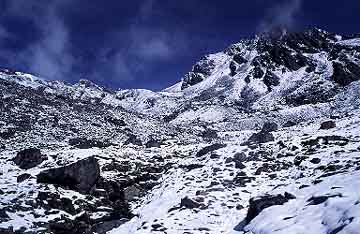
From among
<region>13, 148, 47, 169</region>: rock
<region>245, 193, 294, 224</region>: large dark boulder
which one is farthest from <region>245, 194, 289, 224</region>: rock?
<region>13, 148, 47, 169</region>: rock

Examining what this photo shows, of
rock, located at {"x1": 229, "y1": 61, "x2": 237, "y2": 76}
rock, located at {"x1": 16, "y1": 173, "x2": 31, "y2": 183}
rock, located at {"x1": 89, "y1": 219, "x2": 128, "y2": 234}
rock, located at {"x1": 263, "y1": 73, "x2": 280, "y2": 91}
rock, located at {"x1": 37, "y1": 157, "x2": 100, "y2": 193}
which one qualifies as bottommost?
rock, located at {"x1": 89, "y1": 219, "x2": 128, "y2": 234}

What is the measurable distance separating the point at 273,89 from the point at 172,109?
Answer: 29796 millimetres

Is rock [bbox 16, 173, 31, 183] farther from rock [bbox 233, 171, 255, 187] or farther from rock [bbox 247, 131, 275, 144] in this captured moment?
rock [bbox 247, 131, 275, 144]

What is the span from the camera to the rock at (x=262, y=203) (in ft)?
77.4

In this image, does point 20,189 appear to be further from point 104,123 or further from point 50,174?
point 104,123

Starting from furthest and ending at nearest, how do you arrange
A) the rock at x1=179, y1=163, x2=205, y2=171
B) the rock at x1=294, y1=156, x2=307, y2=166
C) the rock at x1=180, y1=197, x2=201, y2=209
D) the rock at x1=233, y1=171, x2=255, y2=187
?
1. the rock at x1=179, y1=163, x2=205, y2=171
2. the rock at x1=294, y1=156, x2=307, y2=166
3. the rock at x1=233, y1=171, x2=255, y2=187
4. the rock at x1=180, y1=197, x2=201, y2=209

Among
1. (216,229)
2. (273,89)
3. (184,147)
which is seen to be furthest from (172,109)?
(216,229)

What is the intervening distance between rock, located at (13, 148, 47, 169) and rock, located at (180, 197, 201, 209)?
46.9 ft

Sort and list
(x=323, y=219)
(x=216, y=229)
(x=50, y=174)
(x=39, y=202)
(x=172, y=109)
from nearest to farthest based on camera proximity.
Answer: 1. (x=323, y=219)
2. (x=216, y=229)
3. (x=39, y=202)
4. (x=50, y=174)
5. (x=172, y=109)

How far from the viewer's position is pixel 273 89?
142m

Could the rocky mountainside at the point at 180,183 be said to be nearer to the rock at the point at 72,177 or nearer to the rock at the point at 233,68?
the rock at the point at 72,177

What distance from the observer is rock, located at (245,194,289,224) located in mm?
23594

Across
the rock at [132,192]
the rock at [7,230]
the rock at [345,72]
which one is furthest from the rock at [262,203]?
the rock at [345,72]

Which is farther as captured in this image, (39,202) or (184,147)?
(184,147)
